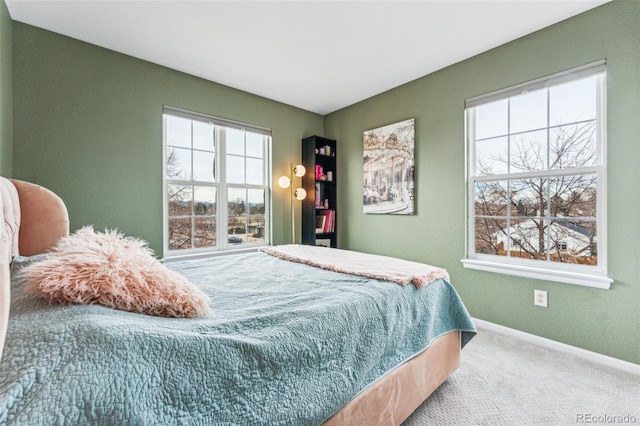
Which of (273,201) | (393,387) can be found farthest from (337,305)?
(273,201)

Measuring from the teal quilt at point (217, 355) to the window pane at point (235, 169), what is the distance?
2172 mm

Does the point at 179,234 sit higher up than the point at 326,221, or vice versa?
the point at 326,221

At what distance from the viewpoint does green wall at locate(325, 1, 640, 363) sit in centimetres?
193

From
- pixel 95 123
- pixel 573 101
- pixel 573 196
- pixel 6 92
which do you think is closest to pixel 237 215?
pixel 95 123

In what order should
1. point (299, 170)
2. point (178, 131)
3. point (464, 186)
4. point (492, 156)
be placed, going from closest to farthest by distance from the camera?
point (492, 156) < point (464, 186) < point (178, 131) < point (299, 170)

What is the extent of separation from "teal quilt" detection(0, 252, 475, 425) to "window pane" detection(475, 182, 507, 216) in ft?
5.57

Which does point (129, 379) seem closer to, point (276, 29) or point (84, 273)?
point (84, 273)

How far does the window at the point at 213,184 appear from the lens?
300 centimetres

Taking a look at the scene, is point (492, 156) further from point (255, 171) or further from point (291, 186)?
point (255, 171)

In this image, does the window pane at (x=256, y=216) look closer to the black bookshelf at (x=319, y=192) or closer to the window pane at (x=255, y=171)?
the window pane at (x=255, y=171)

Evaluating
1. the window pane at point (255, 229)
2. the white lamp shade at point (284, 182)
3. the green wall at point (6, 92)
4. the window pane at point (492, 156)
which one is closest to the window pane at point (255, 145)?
the white lamp shade at point (284, 182)

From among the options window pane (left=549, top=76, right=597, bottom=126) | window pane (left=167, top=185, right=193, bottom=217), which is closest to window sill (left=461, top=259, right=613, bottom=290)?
window pane (left=549, top=76, right=597, bottom=126)

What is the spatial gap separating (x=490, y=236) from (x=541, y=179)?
0.65m

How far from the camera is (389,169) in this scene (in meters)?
3.39
